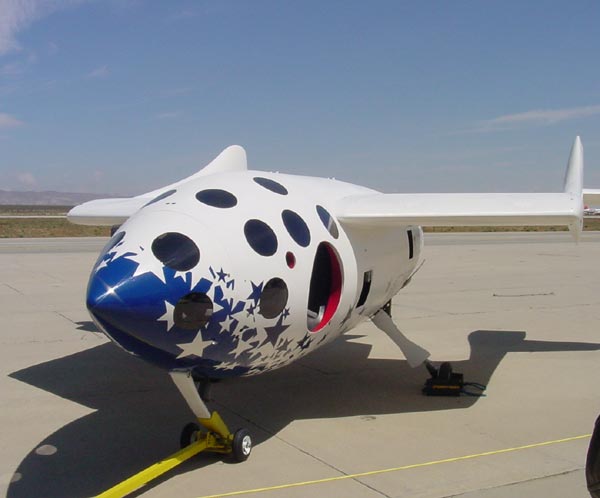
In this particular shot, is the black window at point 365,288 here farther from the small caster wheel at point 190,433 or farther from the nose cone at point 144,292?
the nose cone at point 144,292

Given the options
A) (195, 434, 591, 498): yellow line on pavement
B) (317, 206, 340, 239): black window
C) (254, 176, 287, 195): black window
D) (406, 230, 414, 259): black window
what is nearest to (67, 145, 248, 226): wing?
(254, 176, 287, 195): black window

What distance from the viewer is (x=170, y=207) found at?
281 inches

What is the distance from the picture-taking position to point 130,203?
12.4 meters

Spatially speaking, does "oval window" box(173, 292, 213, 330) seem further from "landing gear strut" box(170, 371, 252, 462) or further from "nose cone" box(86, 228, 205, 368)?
"landing gear strut" box(170, 371, 252, 462)

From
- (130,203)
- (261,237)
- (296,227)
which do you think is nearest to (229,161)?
(130,203)

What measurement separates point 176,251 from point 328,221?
248 cm

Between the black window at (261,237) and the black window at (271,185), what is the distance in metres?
0.88

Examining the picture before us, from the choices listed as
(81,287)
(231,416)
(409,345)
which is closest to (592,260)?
(81,287)

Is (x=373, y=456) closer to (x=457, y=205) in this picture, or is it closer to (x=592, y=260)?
(x=457, y=205)

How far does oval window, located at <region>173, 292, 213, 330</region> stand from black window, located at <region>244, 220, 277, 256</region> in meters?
0.84

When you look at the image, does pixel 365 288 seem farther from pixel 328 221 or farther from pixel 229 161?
pixel 229 161

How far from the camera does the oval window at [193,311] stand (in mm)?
6395

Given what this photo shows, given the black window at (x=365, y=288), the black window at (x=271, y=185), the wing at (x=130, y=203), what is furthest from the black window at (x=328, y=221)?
the wing at (x=130, y=203)

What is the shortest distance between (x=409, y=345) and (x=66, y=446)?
5121mm
